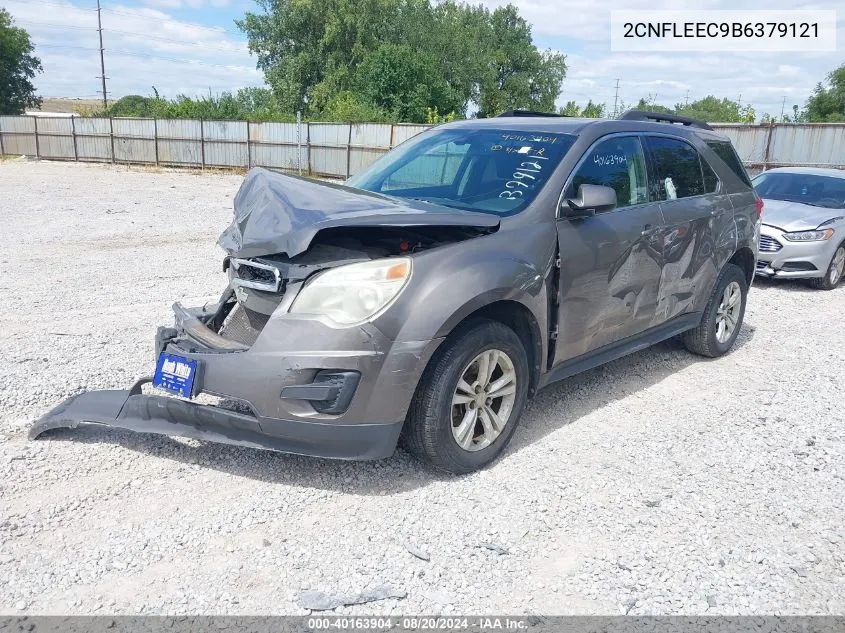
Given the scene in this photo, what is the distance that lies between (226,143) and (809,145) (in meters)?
21.6

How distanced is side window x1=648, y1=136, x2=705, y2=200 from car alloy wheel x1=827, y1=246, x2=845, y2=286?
4.91 meters

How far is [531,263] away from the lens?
362 centimetres

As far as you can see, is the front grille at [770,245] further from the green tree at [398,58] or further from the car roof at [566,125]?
the green tree at [398,58]

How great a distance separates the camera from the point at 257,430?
3.15 metres

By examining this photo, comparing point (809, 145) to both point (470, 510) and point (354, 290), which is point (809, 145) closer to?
point (470, 510)

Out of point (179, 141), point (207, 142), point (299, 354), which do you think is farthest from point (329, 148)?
point (299, 354)

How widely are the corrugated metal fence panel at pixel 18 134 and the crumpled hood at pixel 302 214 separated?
35.7 meters

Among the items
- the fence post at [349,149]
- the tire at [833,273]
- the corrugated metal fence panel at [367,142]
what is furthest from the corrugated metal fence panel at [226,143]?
the tire at [833,273]

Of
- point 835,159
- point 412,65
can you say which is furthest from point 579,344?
point 412,65

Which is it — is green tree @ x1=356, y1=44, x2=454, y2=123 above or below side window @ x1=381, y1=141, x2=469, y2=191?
above

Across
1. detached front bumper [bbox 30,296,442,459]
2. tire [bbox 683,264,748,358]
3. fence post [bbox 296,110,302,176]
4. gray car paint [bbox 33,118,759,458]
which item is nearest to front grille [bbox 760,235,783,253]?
tire [bbox 683,264,748,358]

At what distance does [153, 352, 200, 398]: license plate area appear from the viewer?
3.25 metres

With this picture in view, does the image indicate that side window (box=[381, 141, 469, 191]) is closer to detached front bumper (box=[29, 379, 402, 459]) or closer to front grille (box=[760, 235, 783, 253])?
detached front bumper (box=[29, 379, 402, 459])

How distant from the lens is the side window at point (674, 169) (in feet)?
15.5
